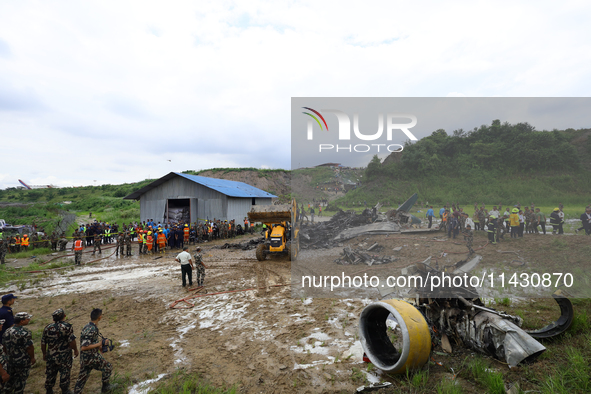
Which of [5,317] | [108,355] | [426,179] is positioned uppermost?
[426,179]

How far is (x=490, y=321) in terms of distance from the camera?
4742 millimetres

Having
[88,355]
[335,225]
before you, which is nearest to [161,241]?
[88,355]

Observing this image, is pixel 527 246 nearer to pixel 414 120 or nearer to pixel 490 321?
pixel 490 321

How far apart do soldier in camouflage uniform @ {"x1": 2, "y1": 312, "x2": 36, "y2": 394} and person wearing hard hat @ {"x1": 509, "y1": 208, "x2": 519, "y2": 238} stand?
885 cm

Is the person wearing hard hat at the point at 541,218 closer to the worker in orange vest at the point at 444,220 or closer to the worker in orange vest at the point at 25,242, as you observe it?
the worker in orange vest at the point at 444,220

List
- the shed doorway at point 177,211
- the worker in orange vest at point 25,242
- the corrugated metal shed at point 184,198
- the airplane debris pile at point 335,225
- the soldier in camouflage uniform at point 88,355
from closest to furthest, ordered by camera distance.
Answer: the soldier in camouflage uniform at point 88,355
the airplane debris pile at point 335,225
the worker in orange vest at point 25,242
the corrugated metal shed at point 184,198
the shed doorway at point 177,211

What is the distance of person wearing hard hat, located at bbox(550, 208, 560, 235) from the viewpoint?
556cm

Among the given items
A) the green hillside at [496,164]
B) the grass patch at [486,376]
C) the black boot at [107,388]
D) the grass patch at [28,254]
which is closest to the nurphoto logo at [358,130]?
the green hillside at [496,164]

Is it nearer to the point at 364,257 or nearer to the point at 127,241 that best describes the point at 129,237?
the point at 127,241

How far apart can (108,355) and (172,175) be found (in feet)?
76.0

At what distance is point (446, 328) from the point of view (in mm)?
5586

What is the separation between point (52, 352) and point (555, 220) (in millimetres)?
9554

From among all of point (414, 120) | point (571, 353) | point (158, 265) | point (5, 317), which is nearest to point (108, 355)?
point (5, 317)

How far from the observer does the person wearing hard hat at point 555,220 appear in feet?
18.2
